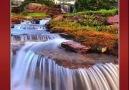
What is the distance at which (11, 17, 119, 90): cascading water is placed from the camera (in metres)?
1.85

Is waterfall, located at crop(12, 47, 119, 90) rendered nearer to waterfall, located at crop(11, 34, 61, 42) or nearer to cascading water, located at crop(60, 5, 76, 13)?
waterfall, located at crop(11, 34, 61, 42)

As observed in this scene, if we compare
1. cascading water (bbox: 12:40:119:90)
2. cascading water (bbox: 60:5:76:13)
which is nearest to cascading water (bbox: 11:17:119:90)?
cascading water (bbox: 12:40:119:90)

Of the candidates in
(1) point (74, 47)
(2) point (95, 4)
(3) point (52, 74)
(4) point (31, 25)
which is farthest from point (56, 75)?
(2) point (95, 4)

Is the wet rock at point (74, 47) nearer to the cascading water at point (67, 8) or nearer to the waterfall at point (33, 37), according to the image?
the waterfall at point (33, 37)

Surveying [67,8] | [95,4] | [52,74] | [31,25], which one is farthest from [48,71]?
[95,4]

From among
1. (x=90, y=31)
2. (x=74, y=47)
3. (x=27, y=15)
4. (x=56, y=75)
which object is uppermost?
(x=27, y=15)

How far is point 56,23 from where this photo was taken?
6.36 feet

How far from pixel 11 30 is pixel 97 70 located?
715 millimetres

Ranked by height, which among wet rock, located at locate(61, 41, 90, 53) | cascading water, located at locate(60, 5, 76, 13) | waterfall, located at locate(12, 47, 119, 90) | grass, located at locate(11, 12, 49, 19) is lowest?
→ waterfall, located at locate(12, 47, 119, 90)

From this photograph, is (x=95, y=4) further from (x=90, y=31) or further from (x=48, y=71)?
(x=48, y=71)

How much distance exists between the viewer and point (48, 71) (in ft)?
6.18

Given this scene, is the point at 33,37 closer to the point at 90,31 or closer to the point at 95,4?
the point at 90,31

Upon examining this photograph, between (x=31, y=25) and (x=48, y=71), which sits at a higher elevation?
(x=31, y=25)
